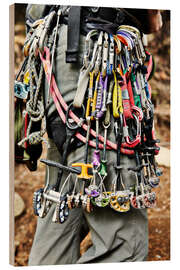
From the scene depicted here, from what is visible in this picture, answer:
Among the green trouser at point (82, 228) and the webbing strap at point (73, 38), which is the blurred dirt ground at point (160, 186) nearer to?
the green trouser at point (82, 228)

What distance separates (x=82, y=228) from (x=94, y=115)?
1.51 ft

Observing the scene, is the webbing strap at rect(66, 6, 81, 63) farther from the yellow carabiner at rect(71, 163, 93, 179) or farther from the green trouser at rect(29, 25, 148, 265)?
the yellow carabiner at rect(71, 163, 93, 179)

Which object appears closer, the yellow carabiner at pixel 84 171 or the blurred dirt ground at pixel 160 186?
the yellow carabiner at pixel 84 171

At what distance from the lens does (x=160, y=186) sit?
216cm

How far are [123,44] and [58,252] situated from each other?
2.59 feet

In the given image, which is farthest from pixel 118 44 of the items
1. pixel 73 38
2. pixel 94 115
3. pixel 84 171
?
pixel 84 171

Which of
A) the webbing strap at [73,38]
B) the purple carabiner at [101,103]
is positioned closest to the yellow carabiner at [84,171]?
the purple carabiner at [101,103]

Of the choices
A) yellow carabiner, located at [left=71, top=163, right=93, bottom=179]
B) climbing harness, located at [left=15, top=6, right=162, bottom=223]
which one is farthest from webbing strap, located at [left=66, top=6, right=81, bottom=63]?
yellow carabiner, located at [left=71, top=163, right=93, bottom=179]

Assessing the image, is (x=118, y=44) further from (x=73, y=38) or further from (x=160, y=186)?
(x=160, y=186)

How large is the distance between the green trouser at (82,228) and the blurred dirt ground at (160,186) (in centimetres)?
29

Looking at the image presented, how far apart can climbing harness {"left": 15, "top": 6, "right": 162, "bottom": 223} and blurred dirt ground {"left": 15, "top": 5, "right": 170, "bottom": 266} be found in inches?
14.8

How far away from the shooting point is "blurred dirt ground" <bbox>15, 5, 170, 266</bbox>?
192cm

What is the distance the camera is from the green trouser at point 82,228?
1.48 metres

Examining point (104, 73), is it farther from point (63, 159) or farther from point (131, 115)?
point (63, 159)
